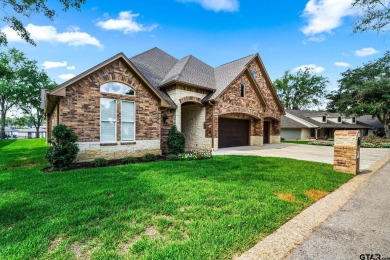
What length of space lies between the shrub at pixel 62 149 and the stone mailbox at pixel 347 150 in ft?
35.2

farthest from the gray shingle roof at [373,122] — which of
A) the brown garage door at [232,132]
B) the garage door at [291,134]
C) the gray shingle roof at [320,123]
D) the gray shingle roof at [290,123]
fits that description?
the brown garage door at [232,132]

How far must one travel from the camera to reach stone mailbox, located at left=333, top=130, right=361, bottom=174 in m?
7.21

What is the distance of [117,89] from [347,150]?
34.8 feet

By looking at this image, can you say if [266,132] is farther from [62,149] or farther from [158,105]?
[62,149]

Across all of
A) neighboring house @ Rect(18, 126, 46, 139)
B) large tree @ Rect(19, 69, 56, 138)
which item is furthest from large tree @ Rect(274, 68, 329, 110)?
neighboring house @ Rect(18, 126, 46, 139)

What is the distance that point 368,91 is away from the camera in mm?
28719

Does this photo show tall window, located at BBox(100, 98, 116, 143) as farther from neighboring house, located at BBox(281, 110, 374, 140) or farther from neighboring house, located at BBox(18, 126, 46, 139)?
neighboring house, located at BBox(18, 126, 46, 139)

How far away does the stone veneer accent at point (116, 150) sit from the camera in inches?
364

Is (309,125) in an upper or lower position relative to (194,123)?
upper

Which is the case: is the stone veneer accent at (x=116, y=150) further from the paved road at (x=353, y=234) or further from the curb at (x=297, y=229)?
the paved road at (x=353, y=234)

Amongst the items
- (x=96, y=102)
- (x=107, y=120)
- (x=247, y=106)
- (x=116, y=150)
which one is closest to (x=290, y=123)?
(x=247, y=106)

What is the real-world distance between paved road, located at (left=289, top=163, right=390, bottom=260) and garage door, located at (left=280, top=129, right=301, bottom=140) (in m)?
33.8

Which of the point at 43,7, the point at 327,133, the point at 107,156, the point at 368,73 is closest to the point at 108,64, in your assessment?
the point at 43,7

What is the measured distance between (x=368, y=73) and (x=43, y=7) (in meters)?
43.7
